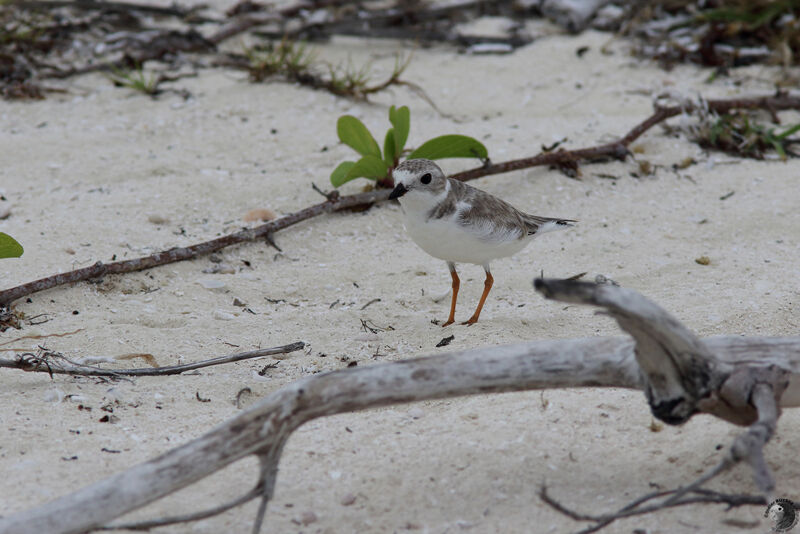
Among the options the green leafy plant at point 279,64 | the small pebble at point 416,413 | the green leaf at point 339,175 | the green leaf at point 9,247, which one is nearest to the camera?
the small pebble at point 416,413

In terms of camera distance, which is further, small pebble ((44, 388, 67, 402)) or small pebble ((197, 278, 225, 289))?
small pebble ((197, 278, 225, 289))

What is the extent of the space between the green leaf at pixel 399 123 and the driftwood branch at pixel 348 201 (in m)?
0.37

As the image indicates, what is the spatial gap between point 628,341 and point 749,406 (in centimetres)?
38

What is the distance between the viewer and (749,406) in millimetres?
2299

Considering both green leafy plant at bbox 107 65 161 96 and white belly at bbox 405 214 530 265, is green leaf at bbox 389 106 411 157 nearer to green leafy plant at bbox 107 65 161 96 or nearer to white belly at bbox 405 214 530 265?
white belly at bbox 405 214 530 265

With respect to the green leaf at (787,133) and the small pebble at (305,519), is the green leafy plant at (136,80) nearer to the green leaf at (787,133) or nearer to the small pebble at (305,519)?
the green leaf at (787,133)

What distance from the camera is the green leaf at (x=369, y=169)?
15.0 ft

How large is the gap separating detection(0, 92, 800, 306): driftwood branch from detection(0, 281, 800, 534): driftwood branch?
6.65 ft

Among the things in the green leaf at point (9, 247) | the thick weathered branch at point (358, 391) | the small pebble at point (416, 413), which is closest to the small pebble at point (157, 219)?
the green leaf at point (9, 247)

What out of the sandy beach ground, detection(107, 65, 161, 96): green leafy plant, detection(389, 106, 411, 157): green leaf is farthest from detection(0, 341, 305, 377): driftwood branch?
detection(107, 65, 161, 96): green leafy plant

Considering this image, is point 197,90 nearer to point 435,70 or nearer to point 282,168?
point 282,168

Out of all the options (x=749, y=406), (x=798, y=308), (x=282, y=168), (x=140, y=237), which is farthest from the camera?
(x=282, y=168)


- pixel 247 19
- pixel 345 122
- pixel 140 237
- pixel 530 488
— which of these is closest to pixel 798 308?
pixel 530 488

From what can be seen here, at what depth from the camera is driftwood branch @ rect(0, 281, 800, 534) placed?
2.06 metres
